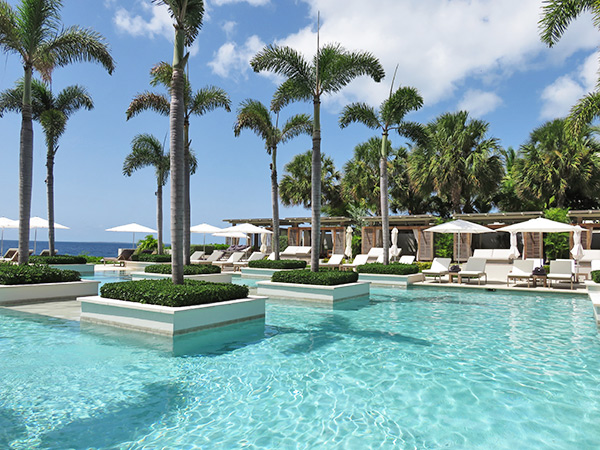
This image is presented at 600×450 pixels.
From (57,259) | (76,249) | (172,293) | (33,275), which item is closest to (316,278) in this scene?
(172,293)

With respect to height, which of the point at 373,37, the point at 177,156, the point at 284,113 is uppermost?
the point at 373,37

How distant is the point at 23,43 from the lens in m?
12.3

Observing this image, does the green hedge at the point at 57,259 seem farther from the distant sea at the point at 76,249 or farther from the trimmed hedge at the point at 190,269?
the distant sea at the point at 76,249

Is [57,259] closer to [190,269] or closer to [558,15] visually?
[190,269]

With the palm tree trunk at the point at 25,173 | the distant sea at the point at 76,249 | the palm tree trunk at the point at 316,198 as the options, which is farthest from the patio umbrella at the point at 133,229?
the distant sea at the point at 76,249

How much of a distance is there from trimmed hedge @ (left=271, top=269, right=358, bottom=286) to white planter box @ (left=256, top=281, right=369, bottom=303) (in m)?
0.14

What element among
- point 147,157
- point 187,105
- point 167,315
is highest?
point 187,105

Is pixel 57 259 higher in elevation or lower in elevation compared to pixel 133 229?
lower

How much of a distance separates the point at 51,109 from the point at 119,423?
1892cm

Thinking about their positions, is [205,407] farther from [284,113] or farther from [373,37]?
[284,113]

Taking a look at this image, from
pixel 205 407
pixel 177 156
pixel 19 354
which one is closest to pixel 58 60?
pixel 177 156

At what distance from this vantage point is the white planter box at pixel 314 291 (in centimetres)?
1116

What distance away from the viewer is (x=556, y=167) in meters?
24.6

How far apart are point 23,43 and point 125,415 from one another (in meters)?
12.6
